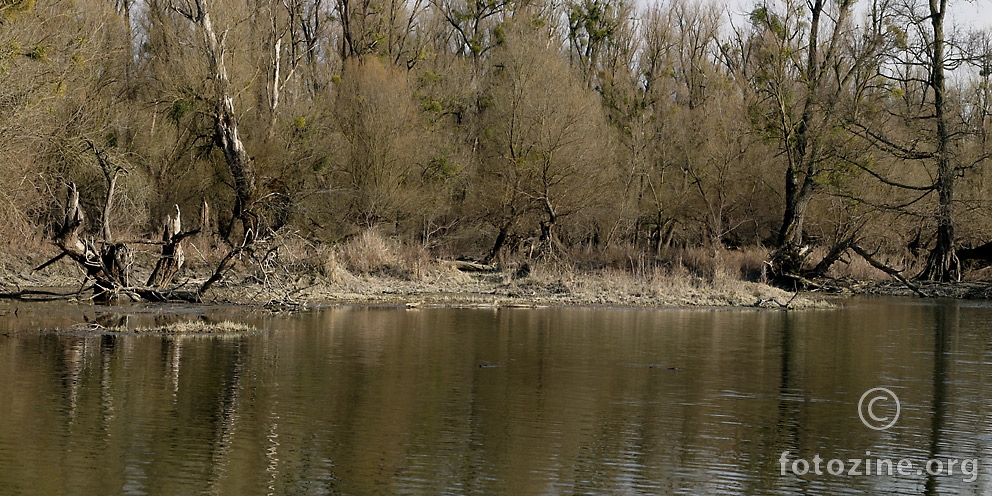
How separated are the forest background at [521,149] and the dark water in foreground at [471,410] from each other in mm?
12655

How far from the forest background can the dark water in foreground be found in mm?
12655

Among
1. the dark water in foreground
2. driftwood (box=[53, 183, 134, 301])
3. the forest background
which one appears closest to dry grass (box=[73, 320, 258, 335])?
the dark water in foreground

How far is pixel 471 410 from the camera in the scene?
44.3ft

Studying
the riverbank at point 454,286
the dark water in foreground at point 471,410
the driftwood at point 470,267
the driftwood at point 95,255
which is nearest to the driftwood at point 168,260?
the riverbank at point 454,286

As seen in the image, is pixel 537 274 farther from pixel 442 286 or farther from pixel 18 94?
pixel 18 94

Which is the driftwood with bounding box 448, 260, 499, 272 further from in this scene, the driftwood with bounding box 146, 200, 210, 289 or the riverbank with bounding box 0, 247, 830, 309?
the driftwood with bounding box 146, 200, 210, 289

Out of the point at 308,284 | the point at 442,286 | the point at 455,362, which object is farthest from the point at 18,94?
the point at 442,286

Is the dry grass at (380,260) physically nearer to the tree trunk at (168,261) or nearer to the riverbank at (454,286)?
the riverbank at (454,286)

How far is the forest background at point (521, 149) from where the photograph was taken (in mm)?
35750

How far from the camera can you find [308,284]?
29.7 meters

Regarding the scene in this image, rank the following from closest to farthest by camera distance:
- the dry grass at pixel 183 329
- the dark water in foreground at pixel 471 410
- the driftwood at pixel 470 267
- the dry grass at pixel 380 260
A: the dark water in foreground at pixel 471 410
the dry grass at pixel 183 329
the dry grass at pixel 380 260
the driftwood at pixel 470 267

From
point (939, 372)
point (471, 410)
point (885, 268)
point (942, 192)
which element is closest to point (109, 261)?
point (471, 410)

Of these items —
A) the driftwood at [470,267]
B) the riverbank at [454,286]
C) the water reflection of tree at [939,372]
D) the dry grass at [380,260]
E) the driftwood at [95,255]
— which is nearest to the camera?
the water reflection of tree at [939,372]

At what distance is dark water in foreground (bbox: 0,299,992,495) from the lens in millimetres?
10312
